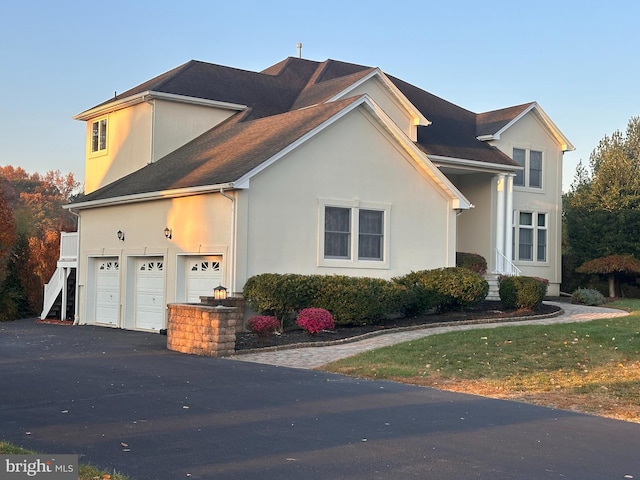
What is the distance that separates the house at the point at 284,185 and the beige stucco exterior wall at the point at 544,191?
92 millimetres

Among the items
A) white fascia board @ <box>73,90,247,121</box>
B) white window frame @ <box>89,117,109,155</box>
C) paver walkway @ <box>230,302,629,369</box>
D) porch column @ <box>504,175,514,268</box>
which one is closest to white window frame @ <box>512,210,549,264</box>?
porch column @ <box>504,175,514,268</box>

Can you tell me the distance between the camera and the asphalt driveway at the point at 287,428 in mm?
7507

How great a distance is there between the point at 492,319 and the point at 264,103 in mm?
12318

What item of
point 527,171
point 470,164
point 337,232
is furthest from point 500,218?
point 337,232

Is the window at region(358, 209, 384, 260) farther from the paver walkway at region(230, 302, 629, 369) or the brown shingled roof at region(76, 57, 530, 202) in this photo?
the paver walkway at region(230, 302, 629, 369)

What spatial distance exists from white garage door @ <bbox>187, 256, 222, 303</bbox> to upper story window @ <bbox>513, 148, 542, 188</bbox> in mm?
15242

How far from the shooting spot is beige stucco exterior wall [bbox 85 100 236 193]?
2723 centimetres

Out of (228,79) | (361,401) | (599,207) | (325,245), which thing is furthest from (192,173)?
(599,207)

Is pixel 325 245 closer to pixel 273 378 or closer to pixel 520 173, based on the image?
pixel 273 378

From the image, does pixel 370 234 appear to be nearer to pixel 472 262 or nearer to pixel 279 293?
pixel 279 293

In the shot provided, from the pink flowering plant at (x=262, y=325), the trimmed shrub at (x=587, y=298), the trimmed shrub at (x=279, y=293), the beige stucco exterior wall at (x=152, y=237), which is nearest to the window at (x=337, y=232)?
the trimmed shrub at (x=279, y=293)

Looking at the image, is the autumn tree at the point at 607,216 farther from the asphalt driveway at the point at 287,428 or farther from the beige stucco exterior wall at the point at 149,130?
the asphalt driveway at the point at 287,428

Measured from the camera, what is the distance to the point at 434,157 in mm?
27969

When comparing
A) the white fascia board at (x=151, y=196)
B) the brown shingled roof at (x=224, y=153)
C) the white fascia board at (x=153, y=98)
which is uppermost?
the white fascia board at (x=153, y=98)
